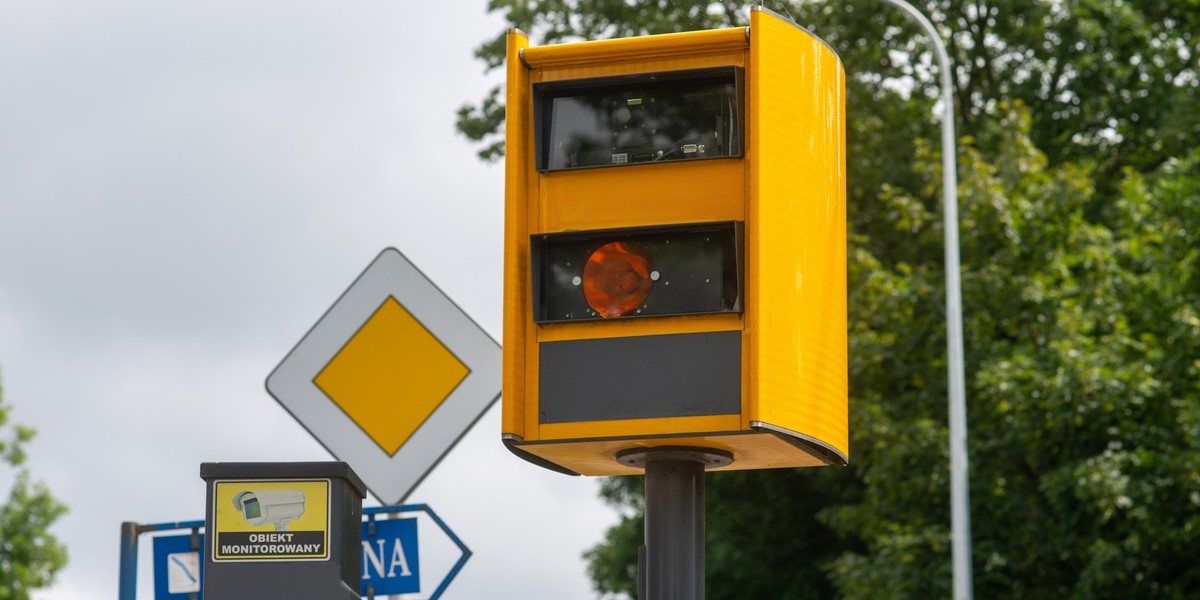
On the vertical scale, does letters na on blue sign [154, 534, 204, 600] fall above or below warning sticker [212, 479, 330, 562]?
below

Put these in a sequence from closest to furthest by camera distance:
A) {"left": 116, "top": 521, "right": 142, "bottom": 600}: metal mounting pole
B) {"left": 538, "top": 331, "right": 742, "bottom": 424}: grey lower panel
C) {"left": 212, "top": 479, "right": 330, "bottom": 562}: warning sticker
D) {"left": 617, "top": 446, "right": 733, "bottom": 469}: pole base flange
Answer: {"left": 212, "top": 479, "right": 330, "bottom": 562}: warning sticker → {"left": 538, "top": 331, "right": 742, "bottom": 424}: grey lower panel → {"left": 617, "top": 446, "right": 733, "bottom": 469}: pole base flange → {"left": 116, "top": 521, "right": 142, "bottom": 600}: metal mounting pole

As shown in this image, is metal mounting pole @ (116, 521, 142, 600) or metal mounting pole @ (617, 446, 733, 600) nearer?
metal mounting pole @ (617, 446, 733, 600)

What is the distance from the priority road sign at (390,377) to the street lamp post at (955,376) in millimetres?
11428

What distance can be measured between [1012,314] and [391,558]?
600 inches

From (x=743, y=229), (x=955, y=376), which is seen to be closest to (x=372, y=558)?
(x=743, y=229)

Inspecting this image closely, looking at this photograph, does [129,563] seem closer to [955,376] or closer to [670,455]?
[670,455]

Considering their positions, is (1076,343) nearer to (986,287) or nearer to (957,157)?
(986,287)

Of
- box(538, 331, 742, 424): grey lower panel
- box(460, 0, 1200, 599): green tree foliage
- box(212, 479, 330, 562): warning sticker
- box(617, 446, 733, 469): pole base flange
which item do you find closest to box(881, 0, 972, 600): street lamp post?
box(460, 0, 1200, 599): green tree foliage

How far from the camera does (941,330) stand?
62.3ft

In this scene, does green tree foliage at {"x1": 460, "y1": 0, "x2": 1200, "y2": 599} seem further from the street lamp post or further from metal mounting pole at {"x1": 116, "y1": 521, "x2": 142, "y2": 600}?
metal mounting pole at {"x1": 116, "y1": 521, "x2": 142, "y2": 600}

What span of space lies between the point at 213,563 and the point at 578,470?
114 cm

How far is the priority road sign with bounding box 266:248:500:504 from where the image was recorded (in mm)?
4438

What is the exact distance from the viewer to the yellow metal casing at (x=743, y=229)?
146 inches

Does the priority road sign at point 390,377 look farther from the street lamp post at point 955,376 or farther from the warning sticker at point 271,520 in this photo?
the street lamp post at point 955,376
